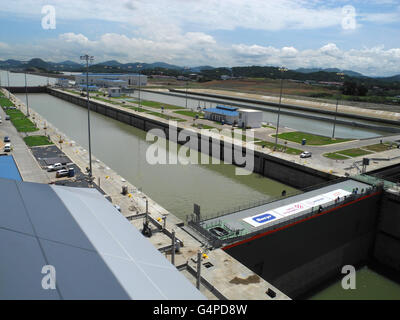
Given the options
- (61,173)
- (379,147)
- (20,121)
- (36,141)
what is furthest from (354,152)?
(20,121)

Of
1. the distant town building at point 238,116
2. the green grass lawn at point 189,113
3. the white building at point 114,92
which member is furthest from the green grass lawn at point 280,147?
the white building at point 114,92

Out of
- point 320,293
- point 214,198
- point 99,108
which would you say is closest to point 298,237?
point 320,293

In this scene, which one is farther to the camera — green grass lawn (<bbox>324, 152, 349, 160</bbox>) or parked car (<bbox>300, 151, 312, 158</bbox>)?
green grass lawn (<bbox>324, 152, 349, 160</bbox>)

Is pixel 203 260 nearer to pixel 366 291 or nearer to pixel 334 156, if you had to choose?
pixel 366 291

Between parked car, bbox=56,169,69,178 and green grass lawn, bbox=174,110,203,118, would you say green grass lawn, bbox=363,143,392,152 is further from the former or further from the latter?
parked car, bbox=56,169,69,178

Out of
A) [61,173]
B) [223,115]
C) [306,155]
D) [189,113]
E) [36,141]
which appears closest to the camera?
[61,173]

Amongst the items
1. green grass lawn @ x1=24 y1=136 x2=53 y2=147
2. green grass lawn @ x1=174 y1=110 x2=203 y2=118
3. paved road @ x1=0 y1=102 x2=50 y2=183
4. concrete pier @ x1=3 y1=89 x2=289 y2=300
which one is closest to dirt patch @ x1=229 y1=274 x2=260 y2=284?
concrete pier @ x1=3 y1=89 x2=289 y2=300

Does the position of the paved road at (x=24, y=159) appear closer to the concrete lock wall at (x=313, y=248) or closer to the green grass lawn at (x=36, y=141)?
the green grass lawn at (x=36, y=141)
